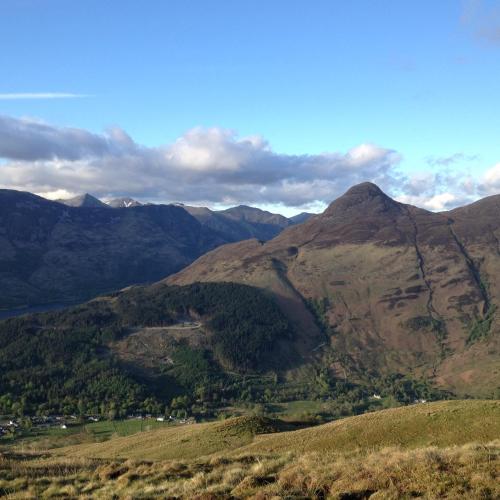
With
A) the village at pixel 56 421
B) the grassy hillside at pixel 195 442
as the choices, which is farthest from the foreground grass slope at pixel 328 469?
the village at pixel 56 421

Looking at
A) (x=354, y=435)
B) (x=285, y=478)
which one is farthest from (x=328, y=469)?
(x=354, y=435)

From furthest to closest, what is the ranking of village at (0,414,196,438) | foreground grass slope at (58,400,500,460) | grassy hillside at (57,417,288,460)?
1. village at (0,414,196,438)
2. grassy hillside at (57,417,288,460)
3. foreground grass slope at (58,400,500,460)

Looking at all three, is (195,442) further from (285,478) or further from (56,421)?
(56,421)

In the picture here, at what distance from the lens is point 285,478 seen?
88.6 feet

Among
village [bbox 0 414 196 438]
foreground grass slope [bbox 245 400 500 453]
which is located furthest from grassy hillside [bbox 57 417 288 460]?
village [bbox 0 414 196 438]

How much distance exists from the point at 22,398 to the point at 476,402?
599ft

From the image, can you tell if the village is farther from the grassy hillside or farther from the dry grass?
the dry grass

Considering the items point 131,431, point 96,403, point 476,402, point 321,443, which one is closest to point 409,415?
point 476,402

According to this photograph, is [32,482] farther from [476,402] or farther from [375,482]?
[476,402]

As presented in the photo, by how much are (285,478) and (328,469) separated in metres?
2.96

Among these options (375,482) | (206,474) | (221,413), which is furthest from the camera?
(221,413)

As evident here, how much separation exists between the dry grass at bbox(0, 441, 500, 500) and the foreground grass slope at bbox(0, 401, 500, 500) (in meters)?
0.05

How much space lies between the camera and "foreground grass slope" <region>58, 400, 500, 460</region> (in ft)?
145

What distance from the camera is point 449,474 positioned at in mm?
24938
